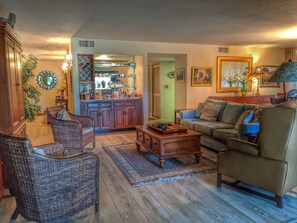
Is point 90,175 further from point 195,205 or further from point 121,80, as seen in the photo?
point 121,80

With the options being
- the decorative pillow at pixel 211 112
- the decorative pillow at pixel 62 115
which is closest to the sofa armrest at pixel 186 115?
the decorative pillow at pixel 211 112

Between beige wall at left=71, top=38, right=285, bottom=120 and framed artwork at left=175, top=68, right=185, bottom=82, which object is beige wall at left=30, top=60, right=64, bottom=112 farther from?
framed artwork at left=175, top=68, right=185, bottom=82

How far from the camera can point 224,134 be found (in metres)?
4.12

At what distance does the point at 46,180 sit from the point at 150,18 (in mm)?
3258

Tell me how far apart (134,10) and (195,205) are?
296 centimetres

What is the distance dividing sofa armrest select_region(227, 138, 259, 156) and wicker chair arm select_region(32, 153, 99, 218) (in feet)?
5.25

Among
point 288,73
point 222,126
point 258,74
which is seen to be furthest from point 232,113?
point 258,74

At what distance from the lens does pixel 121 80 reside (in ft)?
22.5

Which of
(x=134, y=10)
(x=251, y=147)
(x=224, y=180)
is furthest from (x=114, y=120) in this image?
(x=251, y=147)

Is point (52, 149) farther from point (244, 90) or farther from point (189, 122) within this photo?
point (244, 90)

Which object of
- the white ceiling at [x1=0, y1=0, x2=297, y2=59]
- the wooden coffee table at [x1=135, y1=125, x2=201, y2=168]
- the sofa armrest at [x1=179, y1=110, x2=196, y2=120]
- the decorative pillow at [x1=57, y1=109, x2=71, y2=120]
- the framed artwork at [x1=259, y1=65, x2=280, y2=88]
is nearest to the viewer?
the white ceiling at [x1=0, y1=0, x2=297, y2=59]

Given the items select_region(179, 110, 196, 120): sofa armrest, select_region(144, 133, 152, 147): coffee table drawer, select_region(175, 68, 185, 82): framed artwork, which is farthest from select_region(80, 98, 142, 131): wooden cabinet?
select_region(144, 133, 152, 147): coffee table drawer

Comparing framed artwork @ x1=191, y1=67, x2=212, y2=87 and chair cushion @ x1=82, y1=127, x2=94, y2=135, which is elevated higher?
framed artwork @ x1=191, y1=67, x2=212, y2=87

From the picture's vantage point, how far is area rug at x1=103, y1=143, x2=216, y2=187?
3287mm
